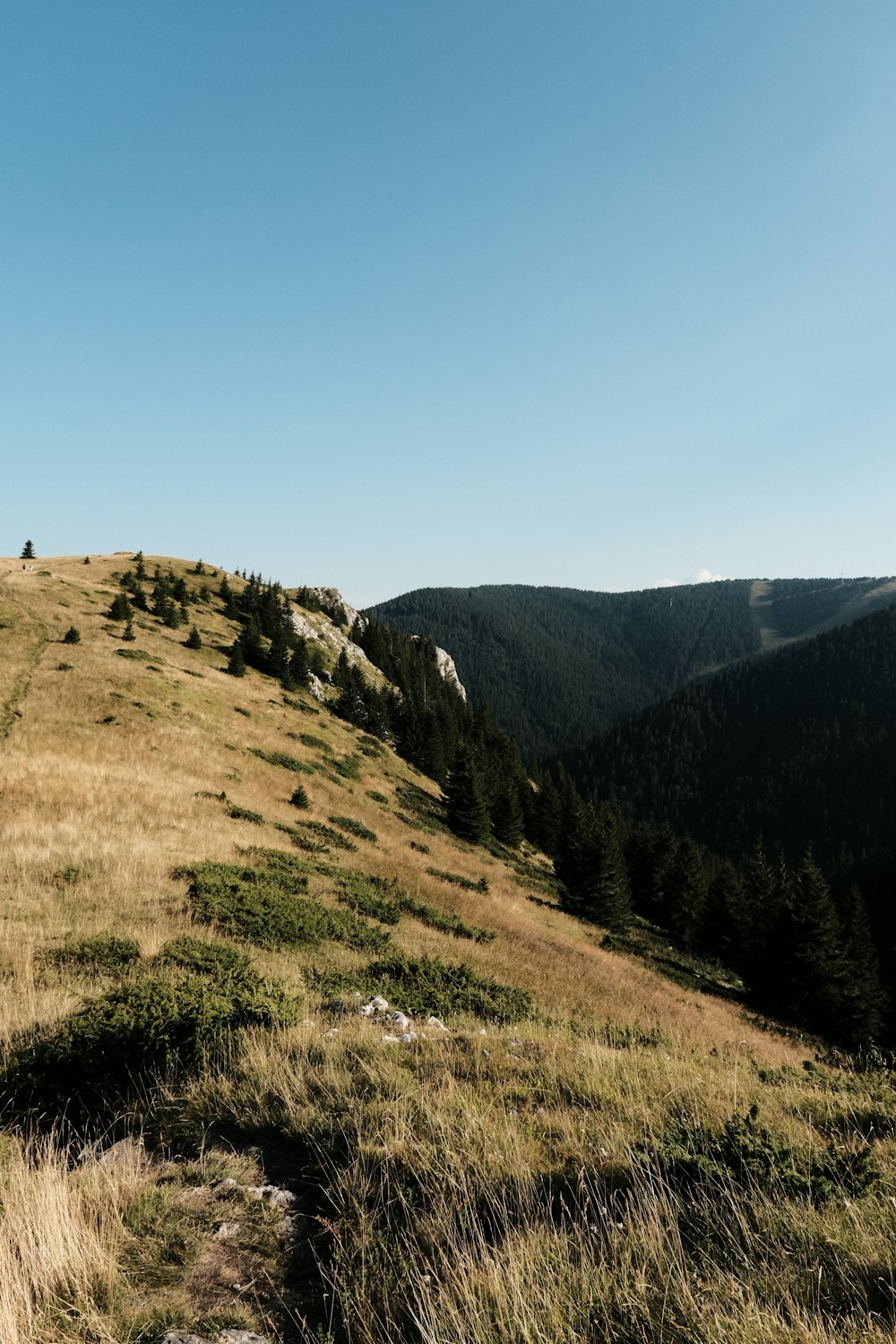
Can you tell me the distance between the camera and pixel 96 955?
878 cm

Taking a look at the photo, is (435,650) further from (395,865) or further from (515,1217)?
(515,1217)

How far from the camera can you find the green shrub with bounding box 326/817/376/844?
2695cm

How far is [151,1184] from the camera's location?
396 cm

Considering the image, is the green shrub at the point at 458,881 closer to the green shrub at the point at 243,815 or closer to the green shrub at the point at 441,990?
the green shrub at the point at 243,815

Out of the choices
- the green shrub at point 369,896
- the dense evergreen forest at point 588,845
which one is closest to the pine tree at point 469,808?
the dense evergreen forest at point 588,845

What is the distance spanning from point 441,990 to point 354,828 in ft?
59.1

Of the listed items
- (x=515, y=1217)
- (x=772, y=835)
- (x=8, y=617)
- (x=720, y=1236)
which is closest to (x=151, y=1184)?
(x=515, y=1217)

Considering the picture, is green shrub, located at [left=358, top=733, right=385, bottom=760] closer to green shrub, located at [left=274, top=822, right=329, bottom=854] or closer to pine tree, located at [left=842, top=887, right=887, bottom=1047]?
green shrub, located at [left=274, top=822, right=329, bottom=854]

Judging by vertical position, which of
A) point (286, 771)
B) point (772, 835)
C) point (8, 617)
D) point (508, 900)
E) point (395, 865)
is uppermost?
point (8, 617)

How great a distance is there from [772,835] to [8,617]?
188 m

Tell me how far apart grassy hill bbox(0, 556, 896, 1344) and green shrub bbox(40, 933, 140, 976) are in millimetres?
55

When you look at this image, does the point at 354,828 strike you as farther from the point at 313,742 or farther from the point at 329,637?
the point at 329,637

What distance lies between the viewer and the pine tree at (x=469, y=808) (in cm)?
4172

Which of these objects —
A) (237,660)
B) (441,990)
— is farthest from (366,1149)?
(237,660)
